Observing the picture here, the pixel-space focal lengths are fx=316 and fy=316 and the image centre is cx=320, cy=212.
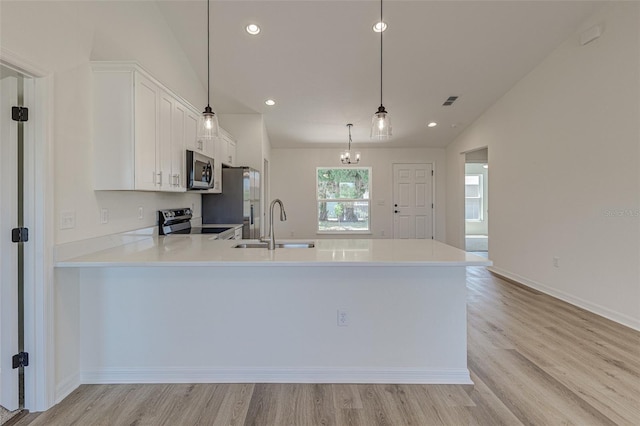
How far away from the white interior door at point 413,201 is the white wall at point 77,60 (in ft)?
18.9

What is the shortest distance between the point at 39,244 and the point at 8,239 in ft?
0.48

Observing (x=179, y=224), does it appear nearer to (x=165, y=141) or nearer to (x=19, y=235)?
(x=165, y=141)

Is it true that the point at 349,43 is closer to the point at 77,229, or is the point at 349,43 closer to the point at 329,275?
the point at 329,275

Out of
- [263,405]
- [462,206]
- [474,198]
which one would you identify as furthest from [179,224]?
[474,198]

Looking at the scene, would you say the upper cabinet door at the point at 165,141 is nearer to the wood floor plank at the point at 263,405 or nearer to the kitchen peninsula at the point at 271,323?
the kitchen peninsula at the point at 271,323

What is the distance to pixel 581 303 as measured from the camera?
351 cm

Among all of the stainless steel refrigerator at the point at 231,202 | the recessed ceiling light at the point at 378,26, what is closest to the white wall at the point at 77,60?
the stainless steel refrigerator at the point at 231,202

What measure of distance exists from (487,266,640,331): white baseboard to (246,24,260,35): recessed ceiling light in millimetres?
4732

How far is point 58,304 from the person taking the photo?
6.36 ft

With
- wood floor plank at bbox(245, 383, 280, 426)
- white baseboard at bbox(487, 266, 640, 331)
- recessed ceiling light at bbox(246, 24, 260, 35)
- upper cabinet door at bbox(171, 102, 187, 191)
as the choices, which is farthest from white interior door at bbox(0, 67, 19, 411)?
white baseboard at bbox(487, 266, 640, 331)

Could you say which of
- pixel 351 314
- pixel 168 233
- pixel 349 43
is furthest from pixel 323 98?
pixel 351 314

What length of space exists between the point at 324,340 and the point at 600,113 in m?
3.67

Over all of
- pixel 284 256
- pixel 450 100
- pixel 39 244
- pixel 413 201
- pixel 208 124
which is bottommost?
pixel 284 256

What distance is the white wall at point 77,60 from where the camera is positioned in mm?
1770
